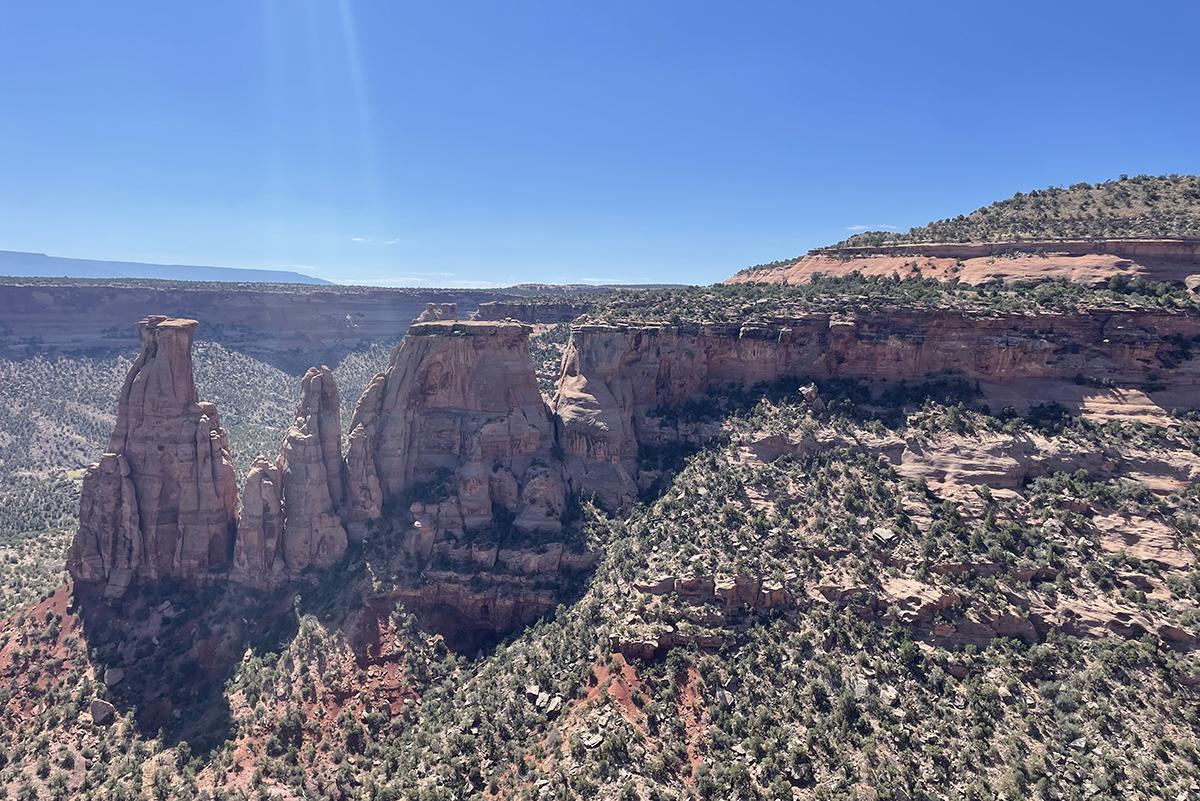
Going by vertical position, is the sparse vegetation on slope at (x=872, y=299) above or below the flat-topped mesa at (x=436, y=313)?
above

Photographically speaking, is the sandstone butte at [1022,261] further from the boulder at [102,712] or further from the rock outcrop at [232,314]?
the rock outcrop at [232,314]

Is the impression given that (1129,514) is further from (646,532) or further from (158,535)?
(158,535)

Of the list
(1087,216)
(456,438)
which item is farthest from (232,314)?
(1087,216)

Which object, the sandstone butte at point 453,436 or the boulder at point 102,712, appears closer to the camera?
the boulder at point 102,712

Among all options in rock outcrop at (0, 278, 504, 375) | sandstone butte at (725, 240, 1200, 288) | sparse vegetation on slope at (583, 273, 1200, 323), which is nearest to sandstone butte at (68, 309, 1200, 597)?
sparse vegetation on slope at (583, 273, 1200, 323)

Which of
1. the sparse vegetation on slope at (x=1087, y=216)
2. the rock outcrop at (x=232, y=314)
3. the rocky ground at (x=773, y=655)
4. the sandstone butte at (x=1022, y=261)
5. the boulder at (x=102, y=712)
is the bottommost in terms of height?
the boulder at (x=102, y=712)

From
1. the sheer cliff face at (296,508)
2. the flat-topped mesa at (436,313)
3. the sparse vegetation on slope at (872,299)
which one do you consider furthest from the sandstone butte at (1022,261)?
the sheer cliff face at (296,508)

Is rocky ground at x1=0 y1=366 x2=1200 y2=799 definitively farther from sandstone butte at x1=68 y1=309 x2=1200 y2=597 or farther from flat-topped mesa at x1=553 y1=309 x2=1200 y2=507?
flat-topped mesa at x1=553 y1=309 x2=1200 y2=507
